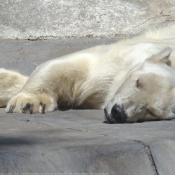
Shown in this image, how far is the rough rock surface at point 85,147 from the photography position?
2533 mm

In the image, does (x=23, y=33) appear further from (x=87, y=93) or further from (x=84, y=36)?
(x=87, y=93)

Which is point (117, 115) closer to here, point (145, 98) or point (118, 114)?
point (118, 114)

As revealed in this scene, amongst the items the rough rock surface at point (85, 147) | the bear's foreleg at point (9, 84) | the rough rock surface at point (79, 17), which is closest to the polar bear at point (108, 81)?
the rough rock surface at point (85, 147)

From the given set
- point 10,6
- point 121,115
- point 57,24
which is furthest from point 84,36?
point 121,115

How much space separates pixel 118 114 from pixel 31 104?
2.63 feet

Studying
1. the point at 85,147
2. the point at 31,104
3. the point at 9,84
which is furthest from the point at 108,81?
the point at 85,147

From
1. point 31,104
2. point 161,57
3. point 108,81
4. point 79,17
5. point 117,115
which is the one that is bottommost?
point 79,17

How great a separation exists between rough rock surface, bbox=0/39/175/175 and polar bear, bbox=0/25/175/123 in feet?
0.76

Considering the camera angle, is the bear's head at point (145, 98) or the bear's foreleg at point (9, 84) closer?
the bear's head at point (145, 98)

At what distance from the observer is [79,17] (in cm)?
797

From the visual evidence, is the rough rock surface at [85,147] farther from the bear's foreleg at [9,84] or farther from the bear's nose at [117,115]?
the bear's foreleg at [9,84]

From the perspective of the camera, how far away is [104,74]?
464 cm

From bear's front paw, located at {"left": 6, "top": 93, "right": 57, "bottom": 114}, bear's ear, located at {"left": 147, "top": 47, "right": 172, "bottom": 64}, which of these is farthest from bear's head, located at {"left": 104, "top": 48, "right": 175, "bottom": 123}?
bear's front paw, located at {"left": 6, "top": 93, "right": 57, "bottom": 114}

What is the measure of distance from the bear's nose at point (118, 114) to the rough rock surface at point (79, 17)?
3.91 m
